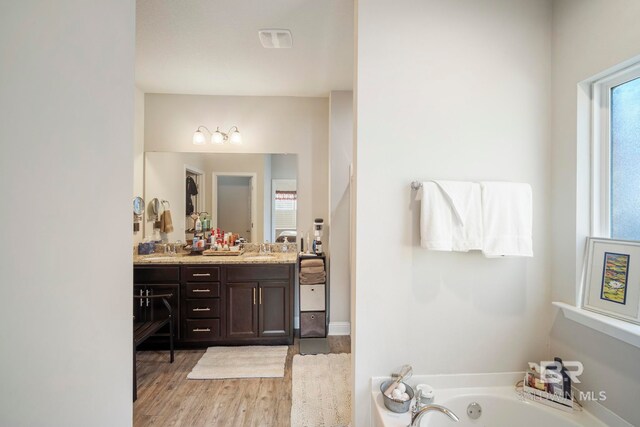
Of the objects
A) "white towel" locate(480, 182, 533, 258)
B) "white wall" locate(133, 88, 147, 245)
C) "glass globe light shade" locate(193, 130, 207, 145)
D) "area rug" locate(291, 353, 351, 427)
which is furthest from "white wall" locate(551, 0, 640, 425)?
"white wall" locate(133, 88, 147, 245)

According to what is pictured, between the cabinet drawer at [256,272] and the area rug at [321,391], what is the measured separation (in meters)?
0.80

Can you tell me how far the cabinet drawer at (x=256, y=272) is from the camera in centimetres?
279

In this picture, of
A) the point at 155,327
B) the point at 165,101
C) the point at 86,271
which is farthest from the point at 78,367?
the point at 165,101

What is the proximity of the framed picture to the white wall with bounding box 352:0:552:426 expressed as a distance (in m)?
0.22

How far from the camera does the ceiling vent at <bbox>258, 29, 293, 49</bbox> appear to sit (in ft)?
6.83

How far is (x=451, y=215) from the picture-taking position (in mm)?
1451

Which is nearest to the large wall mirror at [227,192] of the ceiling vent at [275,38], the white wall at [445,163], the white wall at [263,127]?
the white wall at [263,127]

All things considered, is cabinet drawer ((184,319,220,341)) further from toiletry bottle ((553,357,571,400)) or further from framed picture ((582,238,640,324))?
framed picture ((582,238,640,324))

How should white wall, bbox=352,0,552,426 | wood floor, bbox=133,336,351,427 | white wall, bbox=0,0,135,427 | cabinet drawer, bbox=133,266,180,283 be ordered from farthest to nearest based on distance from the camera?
cabinet drawer, bbox=133,266,180,283 → wood floor, bbox=133,336,351,427 → white wall, bbox=352,0,552,426 → white wall, bbox=0,0,135,427

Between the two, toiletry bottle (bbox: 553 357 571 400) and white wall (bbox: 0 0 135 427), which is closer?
white wall (bbox: 0 0 135 427)

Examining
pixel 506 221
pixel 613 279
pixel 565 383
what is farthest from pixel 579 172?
pixel 565 383

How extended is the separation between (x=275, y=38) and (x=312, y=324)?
2719mm

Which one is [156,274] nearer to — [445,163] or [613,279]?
[445,163]

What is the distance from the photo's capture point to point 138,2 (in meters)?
1.79
